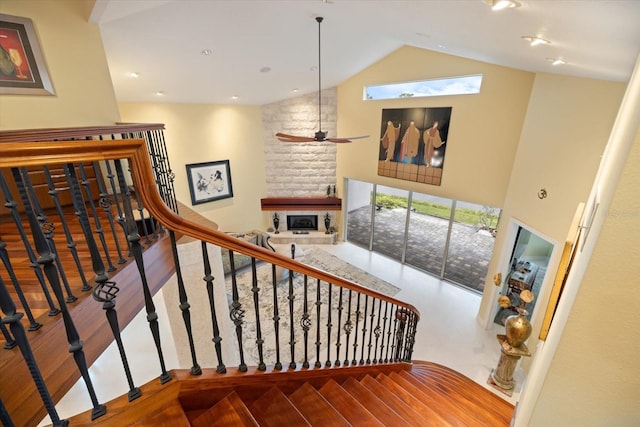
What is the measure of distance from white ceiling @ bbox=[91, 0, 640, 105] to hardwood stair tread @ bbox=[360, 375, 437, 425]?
238 centimetres

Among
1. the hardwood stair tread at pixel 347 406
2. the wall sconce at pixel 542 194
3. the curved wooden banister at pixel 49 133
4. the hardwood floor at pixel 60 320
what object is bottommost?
the hardwood stair tread at pixel 347 406

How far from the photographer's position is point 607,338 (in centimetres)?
79

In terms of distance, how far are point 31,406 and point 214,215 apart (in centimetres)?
670

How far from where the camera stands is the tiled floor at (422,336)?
2479mm

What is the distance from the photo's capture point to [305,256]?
745cm

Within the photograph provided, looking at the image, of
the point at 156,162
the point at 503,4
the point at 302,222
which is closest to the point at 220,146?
the point at 302,222

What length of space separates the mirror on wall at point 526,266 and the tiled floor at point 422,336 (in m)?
0.79

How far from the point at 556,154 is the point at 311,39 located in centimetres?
391

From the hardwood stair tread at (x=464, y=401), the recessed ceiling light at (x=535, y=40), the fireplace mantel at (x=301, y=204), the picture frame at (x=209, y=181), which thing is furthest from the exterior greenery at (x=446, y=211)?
the recessed ceiling light at (x=535, y=40)

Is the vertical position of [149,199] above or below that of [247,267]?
above

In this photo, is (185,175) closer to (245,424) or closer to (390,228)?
(390,228)

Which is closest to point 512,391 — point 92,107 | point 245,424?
point 245,424

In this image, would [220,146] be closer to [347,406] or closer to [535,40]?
[535,40]

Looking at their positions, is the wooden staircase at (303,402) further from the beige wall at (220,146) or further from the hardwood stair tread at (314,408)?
the beige wall at (220,146)
